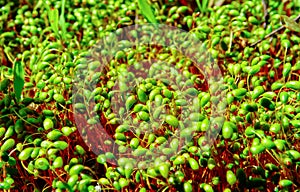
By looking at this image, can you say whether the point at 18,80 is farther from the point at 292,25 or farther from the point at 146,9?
the point at 292,25

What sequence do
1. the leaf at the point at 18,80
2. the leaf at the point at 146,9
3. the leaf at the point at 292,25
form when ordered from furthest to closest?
the leaf at the point at 146,9, the leaf at the point at 292,25, the leaf at the point at 18,80

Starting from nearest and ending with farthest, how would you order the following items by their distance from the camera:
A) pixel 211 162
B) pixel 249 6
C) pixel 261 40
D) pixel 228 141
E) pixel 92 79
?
pixel 211 162
pixel 228 141
pixel 92 79
pixel 261 40
pixel 249 6

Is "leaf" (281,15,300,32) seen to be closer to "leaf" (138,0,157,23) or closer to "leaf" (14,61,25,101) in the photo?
"leaf" (138,0,157,23)

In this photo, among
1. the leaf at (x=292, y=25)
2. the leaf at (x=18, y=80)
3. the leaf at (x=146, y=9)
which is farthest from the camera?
the leaf at (x=146, y=9)

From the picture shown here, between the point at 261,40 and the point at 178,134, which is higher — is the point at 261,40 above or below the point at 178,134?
above

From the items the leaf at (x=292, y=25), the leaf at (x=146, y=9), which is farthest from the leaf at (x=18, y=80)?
the leaf at (x=292, y=25)

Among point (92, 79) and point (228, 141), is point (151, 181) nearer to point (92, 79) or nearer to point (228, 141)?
point (228, 141)

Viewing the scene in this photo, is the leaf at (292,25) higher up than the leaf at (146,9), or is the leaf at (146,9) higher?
the leaf at (146,9)

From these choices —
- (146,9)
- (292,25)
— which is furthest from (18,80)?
(292,25)

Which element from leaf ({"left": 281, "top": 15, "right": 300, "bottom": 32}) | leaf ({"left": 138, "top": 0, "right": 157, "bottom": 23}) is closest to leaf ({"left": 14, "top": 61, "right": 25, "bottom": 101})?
leaf ({"left": 138, "top": 0, "right": 157, "bottom": 23})

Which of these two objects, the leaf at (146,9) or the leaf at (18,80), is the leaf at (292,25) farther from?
the leaf at (18,80)

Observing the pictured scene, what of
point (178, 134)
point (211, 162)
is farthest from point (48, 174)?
point (211, 162)
